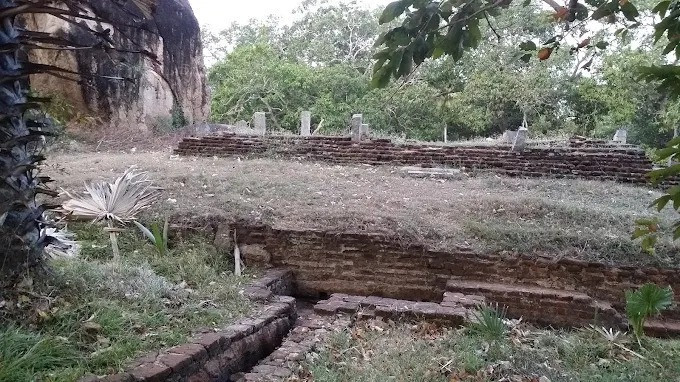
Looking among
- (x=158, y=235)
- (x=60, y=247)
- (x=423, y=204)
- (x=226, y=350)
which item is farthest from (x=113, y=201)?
(x=423, y=204)

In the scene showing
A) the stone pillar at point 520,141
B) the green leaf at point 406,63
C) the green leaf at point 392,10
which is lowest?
the stone pillar at point 520,141

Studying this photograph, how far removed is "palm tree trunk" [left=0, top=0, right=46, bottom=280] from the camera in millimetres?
3012

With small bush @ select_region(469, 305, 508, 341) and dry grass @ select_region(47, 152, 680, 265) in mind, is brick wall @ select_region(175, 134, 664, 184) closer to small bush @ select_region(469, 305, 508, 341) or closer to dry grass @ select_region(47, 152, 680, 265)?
dry grass @ select_region(47, 152, 680, 265)

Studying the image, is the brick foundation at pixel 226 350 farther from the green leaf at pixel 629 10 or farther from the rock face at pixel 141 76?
the rock face at pixel 141 76

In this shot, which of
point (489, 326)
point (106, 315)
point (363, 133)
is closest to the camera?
point (106, 315)

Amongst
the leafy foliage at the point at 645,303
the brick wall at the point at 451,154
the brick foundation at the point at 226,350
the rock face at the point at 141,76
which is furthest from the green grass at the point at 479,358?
the rock face at the point at 141,76

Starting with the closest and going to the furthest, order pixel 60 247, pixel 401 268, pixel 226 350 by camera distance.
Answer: pixel 226 350, pixel 60 247, pixel 401 268

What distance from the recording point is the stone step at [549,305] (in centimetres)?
473

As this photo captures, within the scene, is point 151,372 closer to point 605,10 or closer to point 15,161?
point 15,161

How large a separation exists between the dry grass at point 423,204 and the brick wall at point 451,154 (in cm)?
63

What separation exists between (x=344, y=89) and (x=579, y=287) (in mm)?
14919

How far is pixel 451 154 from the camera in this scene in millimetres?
9602

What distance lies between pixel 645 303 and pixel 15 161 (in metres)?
4.53

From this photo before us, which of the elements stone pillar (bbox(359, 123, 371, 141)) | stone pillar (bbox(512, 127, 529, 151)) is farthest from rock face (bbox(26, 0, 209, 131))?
stone pillar (bbox(512, 127, 529, 151))
